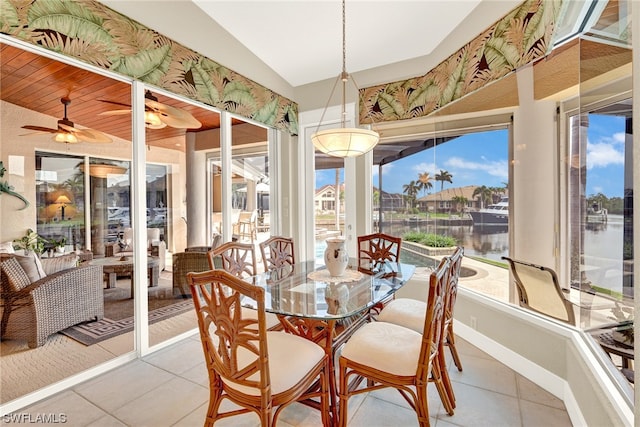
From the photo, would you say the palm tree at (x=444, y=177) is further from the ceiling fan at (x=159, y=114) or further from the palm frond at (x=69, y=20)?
the palm frond at (x=69, y=20)

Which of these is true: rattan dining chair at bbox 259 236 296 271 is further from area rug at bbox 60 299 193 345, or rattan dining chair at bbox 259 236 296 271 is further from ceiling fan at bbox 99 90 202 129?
ceiling fan at bbox 99 90 202 129

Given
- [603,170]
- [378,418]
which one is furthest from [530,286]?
[378,418]

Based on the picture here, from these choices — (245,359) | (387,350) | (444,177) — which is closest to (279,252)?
(245,359)

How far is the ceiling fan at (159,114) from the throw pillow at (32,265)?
118 cm

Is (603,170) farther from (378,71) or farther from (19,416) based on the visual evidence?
(19,416)

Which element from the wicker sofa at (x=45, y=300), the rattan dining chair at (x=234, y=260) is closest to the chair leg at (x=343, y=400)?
the rattan dining chair at (x=234, y=260)

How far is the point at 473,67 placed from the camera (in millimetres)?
2689

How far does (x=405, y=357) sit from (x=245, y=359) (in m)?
0.85

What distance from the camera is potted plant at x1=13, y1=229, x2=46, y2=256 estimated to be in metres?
2.00

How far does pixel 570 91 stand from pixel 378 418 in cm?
346

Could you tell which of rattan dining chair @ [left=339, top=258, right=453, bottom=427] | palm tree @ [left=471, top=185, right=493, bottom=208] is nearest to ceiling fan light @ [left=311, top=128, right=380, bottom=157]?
rattan dining chair @ [left=339, top=258, right=453, bottom=427]

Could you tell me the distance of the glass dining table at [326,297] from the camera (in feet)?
5.54

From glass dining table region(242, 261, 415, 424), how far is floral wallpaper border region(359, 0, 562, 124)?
183cm

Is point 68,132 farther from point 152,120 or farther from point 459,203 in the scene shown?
point 459,203
